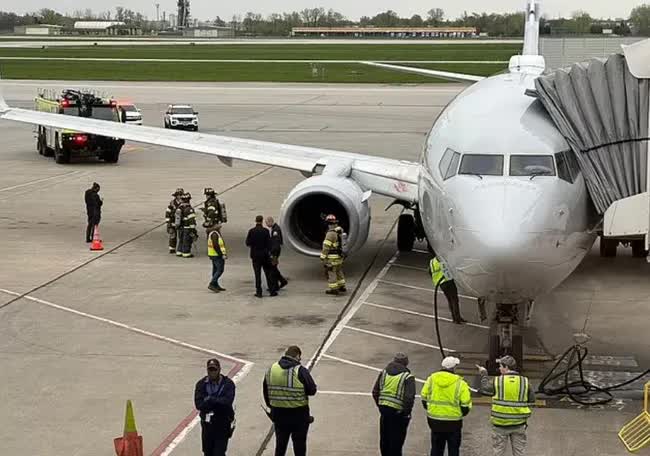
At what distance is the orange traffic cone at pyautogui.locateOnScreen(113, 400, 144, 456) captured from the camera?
11844mm

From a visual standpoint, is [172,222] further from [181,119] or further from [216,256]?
[181,119]

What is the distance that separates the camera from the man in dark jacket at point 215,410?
11.5 meters

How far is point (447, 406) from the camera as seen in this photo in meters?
11.3

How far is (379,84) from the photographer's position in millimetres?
87750

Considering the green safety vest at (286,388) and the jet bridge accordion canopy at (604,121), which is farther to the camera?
the jet bridge accordion canopy at (604,121)

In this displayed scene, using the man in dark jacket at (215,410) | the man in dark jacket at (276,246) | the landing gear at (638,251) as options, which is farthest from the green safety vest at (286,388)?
the landing gear at (638,251)

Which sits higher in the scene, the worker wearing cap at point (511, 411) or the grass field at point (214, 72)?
the grass field at point (214, 72)

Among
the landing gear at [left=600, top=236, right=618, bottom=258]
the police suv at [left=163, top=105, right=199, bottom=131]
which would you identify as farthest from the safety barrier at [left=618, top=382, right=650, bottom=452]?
the police suv at [left=163, top=105, right=199, bottom=131]

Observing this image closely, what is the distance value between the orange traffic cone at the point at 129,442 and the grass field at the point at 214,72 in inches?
3107

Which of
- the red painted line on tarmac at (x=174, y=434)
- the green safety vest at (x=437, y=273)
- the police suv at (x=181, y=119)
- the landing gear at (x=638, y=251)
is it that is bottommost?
the red painted line on tarmac at (x=174, y=434)

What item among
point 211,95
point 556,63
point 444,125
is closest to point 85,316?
point 444,125

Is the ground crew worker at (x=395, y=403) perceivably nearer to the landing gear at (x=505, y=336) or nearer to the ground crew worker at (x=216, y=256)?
the landing gear at (x=505, y=336)

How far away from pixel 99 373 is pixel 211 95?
61.6 meters

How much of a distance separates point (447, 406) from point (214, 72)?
93.5 m
